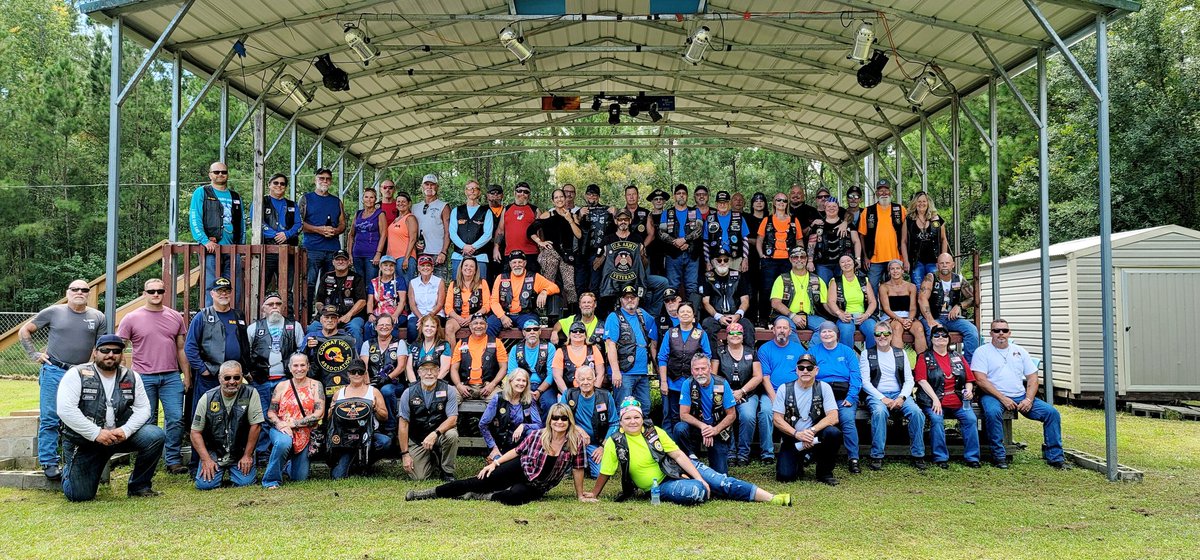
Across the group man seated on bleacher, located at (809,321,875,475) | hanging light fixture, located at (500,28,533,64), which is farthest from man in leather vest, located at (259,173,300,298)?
man seated on bleacher, located at (809,321,875,475)

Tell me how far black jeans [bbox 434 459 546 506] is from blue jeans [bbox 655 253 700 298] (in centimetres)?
378

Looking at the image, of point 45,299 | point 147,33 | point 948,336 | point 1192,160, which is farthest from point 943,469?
point 45,299

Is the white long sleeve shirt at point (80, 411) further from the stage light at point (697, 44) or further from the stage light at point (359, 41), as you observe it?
the stage light at point (697, 44)

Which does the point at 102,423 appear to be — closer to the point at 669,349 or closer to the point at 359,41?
A: the point at 669,349

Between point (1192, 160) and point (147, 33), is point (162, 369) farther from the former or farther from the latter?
point (1192, 160)

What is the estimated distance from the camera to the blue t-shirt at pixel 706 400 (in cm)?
800

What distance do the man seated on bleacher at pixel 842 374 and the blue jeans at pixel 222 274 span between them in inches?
237

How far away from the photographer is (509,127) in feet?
60.1

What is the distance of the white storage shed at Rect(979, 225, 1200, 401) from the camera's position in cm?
1280

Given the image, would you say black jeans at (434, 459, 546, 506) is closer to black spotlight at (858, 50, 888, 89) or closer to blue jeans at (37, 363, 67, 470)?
blue jeans at (37, 363, 67, 470)

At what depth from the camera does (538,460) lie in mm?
6805

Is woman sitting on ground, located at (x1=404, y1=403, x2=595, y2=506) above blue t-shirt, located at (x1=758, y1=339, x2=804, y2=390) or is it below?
below

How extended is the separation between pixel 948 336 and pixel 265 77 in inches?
384

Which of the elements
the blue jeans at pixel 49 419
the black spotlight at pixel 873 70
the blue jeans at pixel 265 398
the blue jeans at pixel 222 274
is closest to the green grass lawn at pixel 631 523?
the blue jeans at pixel 49 419
